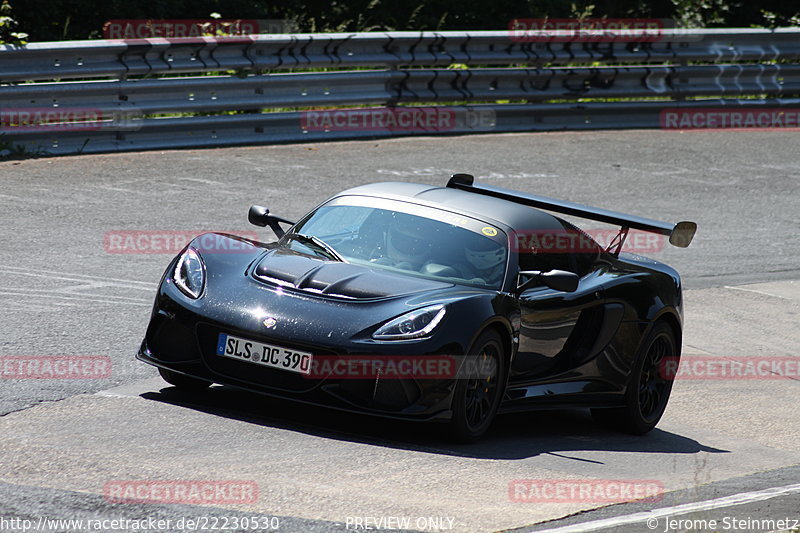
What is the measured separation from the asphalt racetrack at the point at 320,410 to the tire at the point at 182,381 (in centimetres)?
7

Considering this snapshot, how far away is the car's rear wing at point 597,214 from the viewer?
7418 millimetres

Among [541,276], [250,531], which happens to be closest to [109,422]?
[250,531]

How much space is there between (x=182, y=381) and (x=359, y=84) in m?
9.37

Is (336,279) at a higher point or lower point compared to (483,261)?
lower

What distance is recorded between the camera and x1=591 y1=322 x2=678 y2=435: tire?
756 cm

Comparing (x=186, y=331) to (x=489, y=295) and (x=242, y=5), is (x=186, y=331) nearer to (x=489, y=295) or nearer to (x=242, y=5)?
(x=489, y=295)

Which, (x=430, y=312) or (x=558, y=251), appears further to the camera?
(x=558, y=251)

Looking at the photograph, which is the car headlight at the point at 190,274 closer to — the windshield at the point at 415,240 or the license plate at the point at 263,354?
the license plate at the point at 263,354

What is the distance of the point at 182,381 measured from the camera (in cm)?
671
